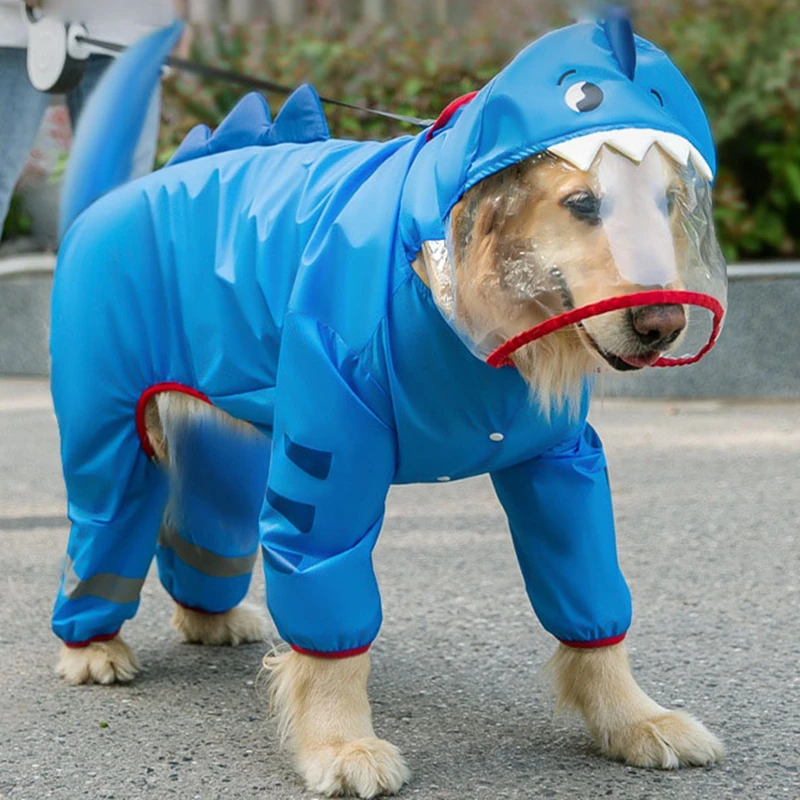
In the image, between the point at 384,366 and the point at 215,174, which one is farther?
the point at 215,174

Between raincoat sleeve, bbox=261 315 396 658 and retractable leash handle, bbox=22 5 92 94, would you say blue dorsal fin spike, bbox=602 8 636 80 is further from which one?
retractable leash handle, bbox=22 5 92 94

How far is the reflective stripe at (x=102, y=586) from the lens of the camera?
10.2 feet

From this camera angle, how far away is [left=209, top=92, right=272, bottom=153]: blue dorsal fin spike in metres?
3.12

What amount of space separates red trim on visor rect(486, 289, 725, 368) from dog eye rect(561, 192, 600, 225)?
0.13 metres

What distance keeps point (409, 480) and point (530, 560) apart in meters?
0.28

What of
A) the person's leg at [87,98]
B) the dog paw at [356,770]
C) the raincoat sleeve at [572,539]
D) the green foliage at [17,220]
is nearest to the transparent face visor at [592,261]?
the raincoat sleeve at [572,539]

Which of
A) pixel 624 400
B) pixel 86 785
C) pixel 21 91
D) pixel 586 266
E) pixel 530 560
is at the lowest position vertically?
pixel 624 400

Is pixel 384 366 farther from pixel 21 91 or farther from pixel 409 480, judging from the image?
pixel 21 91

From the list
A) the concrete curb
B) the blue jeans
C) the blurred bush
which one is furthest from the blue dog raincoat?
the blurred bush

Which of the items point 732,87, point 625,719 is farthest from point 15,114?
point 732,87

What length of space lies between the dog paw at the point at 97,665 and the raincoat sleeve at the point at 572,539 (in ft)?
3.45

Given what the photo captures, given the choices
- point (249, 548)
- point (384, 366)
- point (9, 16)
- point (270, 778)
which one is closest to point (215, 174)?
point (384, 366)

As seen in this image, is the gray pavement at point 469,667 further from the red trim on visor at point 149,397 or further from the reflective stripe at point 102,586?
the red trim on visor at point 149,397

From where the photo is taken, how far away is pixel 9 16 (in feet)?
13.7
